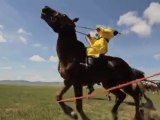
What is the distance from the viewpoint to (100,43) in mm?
10055

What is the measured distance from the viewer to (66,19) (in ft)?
30.0

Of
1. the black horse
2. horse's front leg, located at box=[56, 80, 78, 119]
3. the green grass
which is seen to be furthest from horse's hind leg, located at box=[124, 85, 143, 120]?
horse's front leg, located at box=[56, 80, 78, 119]

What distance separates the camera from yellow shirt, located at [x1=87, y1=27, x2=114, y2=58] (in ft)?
32.3

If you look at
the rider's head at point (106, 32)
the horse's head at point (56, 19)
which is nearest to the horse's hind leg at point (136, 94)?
the rider's head at point (106, 32)

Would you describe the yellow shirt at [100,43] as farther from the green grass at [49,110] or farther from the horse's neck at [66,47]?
the green grass at [49,110]

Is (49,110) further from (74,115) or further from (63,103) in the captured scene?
(74,115)

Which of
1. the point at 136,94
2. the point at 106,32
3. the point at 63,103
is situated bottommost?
the point at 63,103

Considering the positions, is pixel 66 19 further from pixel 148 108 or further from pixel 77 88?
pixel 148 108

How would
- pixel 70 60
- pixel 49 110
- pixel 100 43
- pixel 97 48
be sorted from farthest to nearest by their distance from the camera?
pixel 49 110, pixel 100 43, pixel 97 48, pixel 70 60

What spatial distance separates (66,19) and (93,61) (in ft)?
4.49

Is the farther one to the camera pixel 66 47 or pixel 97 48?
pixel 97 48

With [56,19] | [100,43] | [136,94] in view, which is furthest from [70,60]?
[136,94]

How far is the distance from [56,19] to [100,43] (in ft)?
5.78

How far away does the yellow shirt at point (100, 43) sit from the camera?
9851 millimetres
